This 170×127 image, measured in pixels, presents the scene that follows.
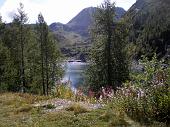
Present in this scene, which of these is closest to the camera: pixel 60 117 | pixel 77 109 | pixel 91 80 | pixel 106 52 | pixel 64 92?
pixel 60 117

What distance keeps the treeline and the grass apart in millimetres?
32409

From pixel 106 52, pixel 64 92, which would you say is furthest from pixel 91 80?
pixel 64 92

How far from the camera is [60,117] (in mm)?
13219

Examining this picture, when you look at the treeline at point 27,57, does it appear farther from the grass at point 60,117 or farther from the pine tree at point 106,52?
the grass at point 60,117

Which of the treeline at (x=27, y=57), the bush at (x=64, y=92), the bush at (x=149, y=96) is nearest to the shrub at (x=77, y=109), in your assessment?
the bush at (x=149, y=96)

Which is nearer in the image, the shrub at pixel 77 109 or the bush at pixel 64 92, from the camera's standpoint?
the shrub at pixel 77 109

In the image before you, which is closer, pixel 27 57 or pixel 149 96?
pixel 149 96

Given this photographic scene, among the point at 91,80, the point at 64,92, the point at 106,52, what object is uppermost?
the point at 106,52

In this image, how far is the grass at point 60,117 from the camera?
12119mm

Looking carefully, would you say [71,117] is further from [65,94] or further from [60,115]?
[65,94]

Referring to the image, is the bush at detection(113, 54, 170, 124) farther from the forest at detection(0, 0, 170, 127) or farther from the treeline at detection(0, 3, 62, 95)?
the treeline at detection(0, 3, 62, 95)

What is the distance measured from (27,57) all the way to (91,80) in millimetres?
16788

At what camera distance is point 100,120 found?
12.5 metres

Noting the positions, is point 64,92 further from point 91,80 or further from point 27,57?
point 27,57
